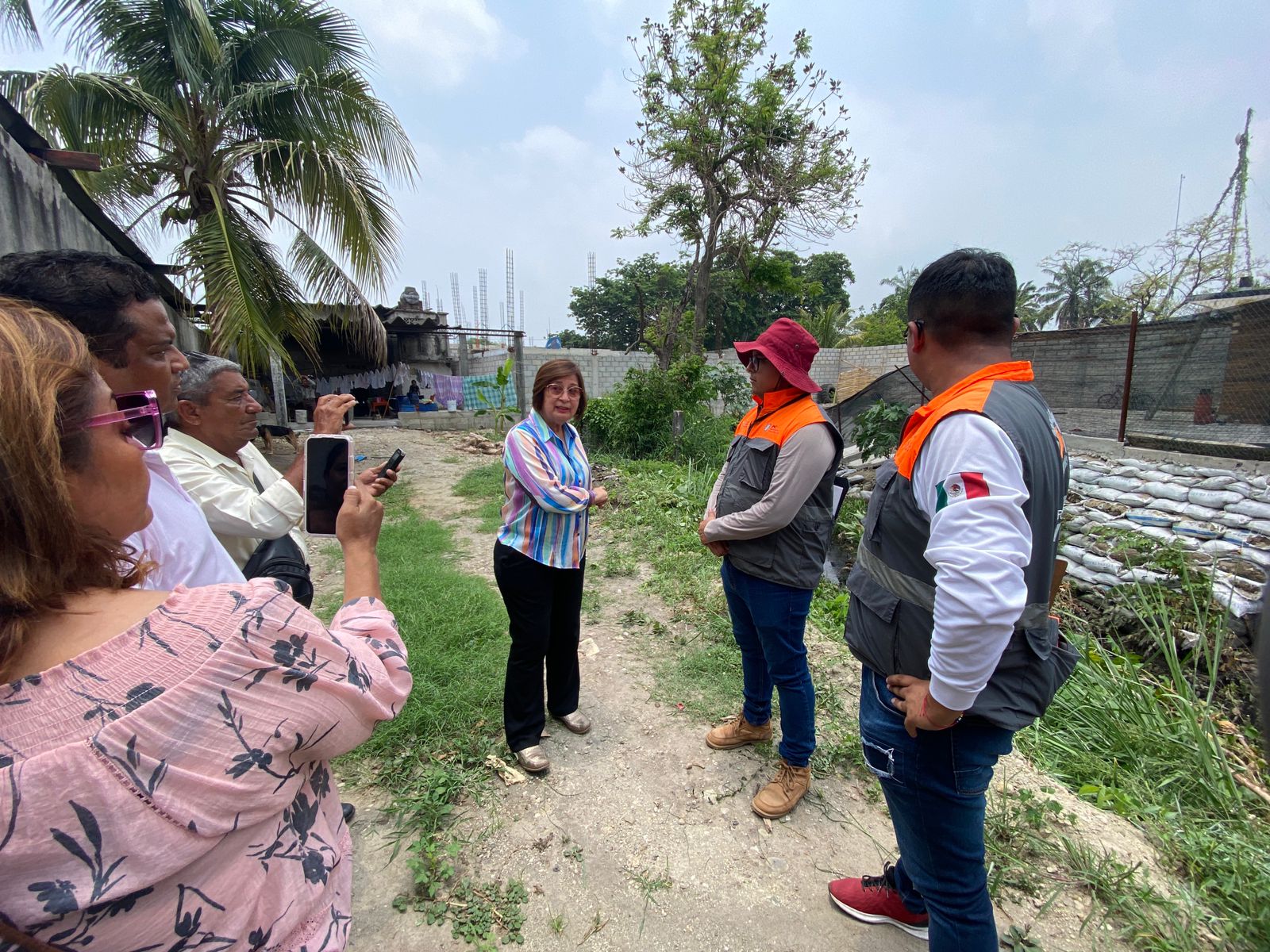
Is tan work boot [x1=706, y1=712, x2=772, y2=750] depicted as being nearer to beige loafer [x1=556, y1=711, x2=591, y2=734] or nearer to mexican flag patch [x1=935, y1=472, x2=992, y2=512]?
beige loafer [x1=556, y1=711, x2=591, y2=734]

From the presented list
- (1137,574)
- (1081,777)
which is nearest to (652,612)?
(1081,777)

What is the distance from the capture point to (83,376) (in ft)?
2.61

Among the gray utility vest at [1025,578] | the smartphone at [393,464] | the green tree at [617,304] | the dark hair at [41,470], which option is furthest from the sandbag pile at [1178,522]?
the green tree at [617,304]

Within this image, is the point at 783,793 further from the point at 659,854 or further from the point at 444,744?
the point at 444,744

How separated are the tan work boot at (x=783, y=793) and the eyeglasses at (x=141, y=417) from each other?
7.69 feet

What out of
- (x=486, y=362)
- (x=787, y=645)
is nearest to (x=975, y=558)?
(x=787, y=645)

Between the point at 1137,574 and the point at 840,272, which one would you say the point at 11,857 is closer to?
the point at 1137,574

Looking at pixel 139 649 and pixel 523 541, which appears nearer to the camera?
pixel 139 649

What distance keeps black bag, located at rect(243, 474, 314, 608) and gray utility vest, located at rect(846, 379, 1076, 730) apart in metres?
1.88

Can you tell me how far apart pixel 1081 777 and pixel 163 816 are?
12.4 ft

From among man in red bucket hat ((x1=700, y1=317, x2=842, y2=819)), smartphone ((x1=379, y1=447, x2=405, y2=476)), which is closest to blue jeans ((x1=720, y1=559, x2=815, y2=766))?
man in red bucket hat ((x1=700, y1=317, x2=842, y2=819))

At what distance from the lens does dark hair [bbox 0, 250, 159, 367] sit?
1.35 m

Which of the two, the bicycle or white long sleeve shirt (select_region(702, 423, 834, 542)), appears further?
the bicycle

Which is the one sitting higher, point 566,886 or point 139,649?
point 139,649
